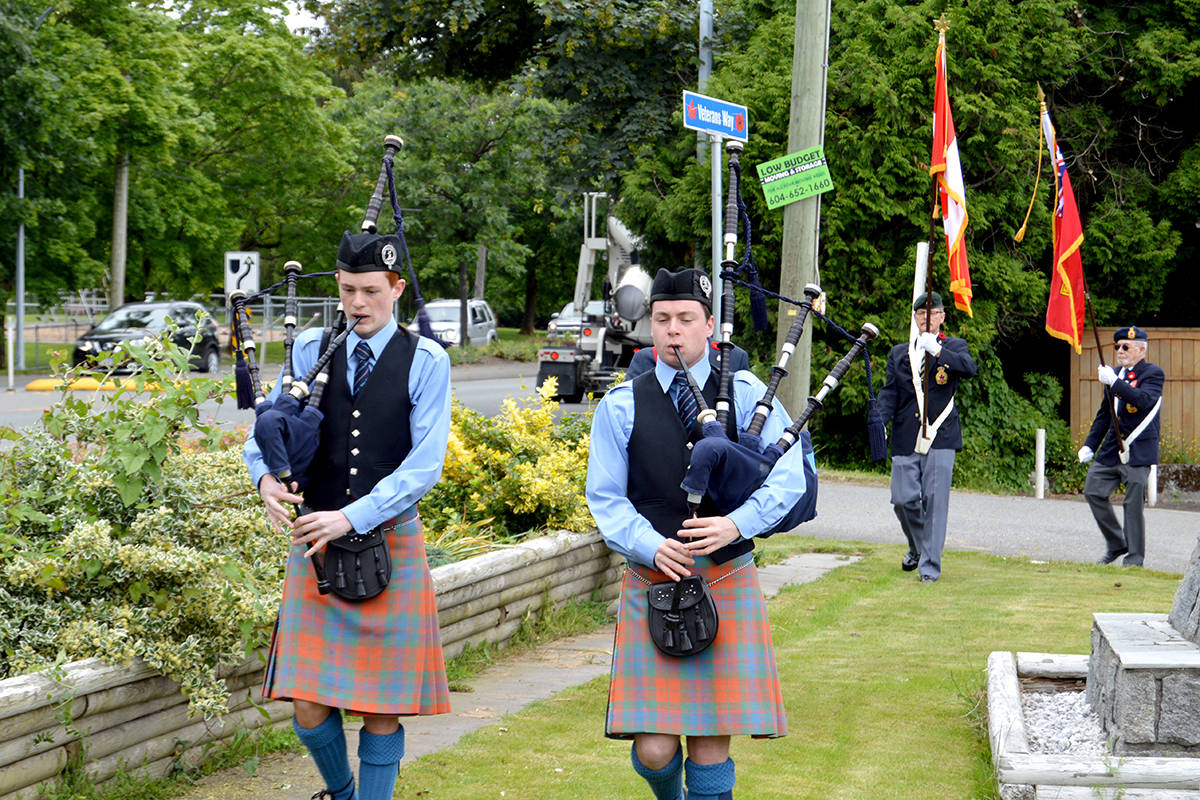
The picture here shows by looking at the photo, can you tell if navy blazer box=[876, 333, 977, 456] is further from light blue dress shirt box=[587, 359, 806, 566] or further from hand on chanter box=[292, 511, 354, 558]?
hand on chanter box=[292, 511, 354, 558]

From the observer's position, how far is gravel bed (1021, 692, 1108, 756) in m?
4.70

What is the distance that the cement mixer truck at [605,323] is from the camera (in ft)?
64.5

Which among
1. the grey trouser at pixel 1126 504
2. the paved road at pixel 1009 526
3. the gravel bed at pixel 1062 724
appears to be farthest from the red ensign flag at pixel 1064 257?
the gravel bed at pixel 1062 724

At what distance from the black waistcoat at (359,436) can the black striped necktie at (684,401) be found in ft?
2.73

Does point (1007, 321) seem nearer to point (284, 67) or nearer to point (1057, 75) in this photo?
point (1057, 75)

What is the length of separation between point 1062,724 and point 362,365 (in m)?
3.03

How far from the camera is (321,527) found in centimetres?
373

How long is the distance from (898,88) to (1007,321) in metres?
3.20

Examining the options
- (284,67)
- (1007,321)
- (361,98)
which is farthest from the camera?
(361,98)

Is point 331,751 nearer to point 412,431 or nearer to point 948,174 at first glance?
point 412,431

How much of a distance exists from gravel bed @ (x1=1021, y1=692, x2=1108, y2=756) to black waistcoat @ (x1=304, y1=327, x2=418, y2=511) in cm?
258

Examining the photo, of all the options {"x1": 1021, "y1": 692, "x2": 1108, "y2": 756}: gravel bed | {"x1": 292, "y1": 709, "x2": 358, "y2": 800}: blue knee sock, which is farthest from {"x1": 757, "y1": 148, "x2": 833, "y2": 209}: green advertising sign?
{"x1": 292, "y1": 709, "x2": 358, "y2": 800}: blue knee sock

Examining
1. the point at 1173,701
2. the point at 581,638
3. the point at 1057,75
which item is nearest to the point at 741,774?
the point at 1173,701

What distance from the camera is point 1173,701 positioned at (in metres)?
4.30
